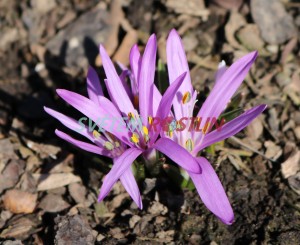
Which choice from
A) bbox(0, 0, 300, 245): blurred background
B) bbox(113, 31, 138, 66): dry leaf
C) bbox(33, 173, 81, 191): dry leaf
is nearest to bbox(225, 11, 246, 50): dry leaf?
bbox(0, 0, 300, 245): blurred background

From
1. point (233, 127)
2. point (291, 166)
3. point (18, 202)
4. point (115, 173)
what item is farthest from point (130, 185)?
point (291, 166)

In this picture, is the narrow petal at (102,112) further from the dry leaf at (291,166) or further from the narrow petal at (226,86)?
the dry leaf at (291,166)

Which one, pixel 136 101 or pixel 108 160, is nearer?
pixel 136 101

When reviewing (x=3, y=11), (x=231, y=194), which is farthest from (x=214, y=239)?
(x=3, y=11)

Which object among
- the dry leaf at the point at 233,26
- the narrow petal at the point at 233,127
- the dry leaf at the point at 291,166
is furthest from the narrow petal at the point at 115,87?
the dry leaf at the point at 233,26

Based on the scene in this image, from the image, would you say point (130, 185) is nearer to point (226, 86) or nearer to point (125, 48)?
point (226, 86)

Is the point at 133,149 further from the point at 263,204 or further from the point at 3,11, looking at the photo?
the point at 3,11

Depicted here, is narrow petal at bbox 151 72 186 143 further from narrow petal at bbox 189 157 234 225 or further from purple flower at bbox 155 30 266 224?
narrow petal at bbox 189 157 234 225
